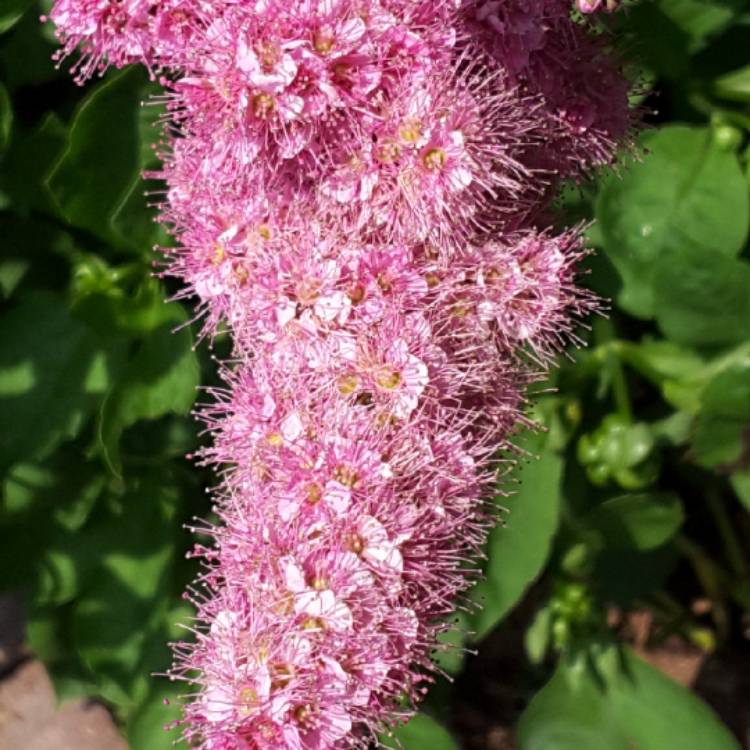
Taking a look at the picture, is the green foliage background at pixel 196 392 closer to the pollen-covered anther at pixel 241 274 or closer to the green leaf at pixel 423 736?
the green leaf at pixel 423 736

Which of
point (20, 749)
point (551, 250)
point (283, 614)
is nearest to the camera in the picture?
point (283, 614)

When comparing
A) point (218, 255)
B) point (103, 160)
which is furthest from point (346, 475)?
point (103, 160)

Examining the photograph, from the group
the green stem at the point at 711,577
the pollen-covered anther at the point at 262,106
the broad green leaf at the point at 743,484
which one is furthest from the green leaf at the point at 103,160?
the green stem at the point at 711,577

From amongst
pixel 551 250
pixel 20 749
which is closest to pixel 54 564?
pixel 20 749

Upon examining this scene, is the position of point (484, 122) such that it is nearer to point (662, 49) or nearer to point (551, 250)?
point (551, 250)

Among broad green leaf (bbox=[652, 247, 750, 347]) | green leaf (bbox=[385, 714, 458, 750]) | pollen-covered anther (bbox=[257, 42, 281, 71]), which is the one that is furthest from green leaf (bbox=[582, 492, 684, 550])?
pollen-covered anther (bbox=[257, 42, 281, 71])

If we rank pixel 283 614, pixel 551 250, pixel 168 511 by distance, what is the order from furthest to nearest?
pixel 168 511, pixel 551 250, pixel 283 614

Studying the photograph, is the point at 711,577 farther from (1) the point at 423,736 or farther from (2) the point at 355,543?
(2) the point at 355,543
